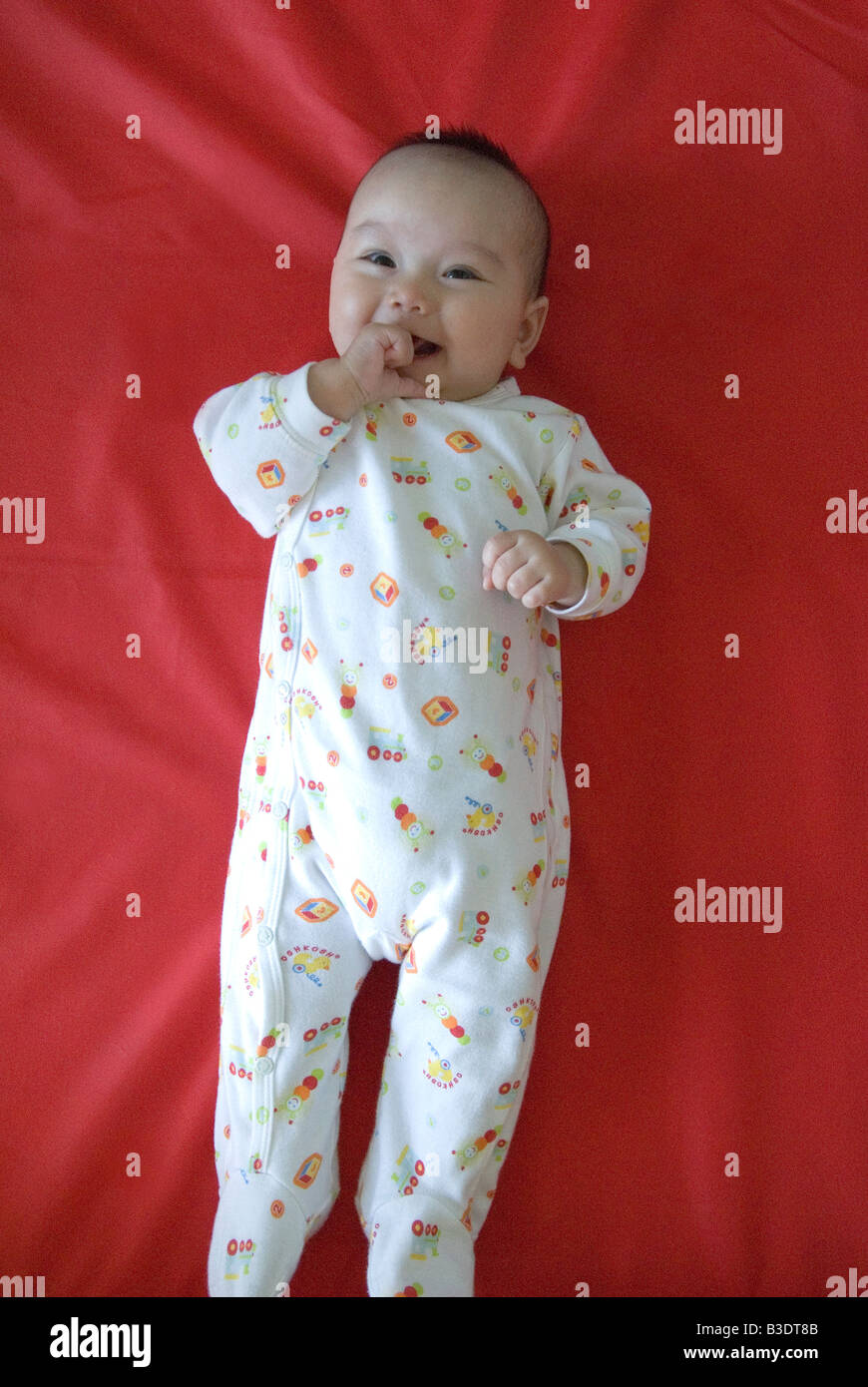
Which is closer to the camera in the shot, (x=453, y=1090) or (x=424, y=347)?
(x=453, y=1090)

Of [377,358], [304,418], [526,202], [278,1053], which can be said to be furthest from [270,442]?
[278,1053]

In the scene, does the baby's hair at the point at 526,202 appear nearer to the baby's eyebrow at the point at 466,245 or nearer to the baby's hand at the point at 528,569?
the baby's eyebrow at the point at 466,245

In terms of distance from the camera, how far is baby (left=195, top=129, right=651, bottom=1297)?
1.25 m

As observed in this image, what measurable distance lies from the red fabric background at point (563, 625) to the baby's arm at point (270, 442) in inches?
8.3

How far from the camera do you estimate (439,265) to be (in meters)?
1.34

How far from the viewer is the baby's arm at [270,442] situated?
127 cm

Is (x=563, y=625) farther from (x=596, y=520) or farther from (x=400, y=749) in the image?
(x=400, y=749)

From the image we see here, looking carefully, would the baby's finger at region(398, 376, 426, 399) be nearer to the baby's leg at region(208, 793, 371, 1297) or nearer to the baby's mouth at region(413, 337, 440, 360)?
the baby's mouth at region(413, 337, 440, 360)

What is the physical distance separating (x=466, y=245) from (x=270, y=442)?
0.33m

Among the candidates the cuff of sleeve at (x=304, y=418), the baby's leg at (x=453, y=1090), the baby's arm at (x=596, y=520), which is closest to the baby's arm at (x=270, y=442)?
the cuff of sleeve at (x=304, y=418)

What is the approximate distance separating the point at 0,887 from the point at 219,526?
21.0 inches

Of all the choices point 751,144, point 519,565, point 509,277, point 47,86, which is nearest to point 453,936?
point 519,565

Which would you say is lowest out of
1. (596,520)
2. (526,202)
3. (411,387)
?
(596,520)
